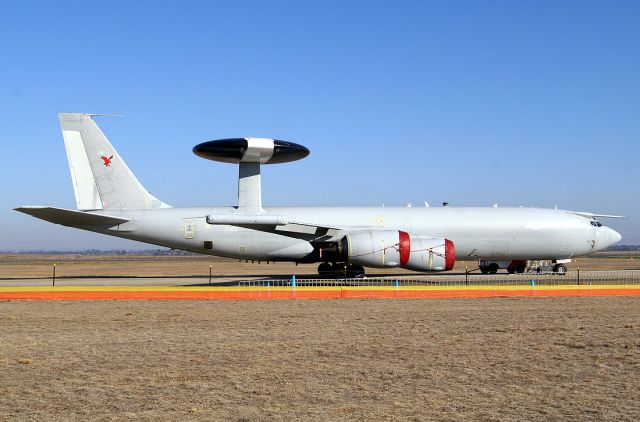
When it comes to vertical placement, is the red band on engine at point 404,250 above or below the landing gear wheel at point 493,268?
above

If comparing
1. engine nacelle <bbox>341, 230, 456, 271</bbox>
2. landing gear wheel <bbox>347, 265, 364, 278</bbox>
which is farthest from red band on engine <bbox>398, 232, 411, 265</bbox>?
landing gear wheel <bbox>347, 265, 364, 278</bbox>

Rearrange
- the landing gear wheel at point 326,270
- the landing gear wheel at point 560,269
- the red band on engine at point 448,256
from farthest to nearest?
the landing gear wheel at point 560,269
the landing gear wheel at point 326,270
the red band on engine at point 448,256

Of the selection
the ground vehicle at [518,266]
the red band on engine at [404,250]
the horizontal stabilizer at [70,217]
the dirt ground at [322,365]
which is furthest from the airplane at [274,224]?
the dirt ground at [322,365]

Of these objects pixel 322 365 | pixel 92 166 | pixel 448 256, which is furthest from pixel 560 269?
pixel 322 365

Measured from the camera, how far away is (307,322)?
630 inches

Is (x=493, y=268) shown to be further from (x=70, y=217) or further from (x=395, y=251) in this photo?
(x=70, y=217)

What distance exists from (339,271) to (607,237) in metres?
15.7

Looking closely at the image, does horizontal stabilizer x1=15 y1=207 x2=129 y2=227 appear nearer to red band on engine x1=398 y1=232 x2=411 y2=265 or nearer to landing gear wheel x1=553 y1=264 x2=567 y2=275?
red band on engine x1=398 y1=232 x2=411 y2=265

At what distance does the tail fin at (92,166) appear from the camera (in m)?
31.9

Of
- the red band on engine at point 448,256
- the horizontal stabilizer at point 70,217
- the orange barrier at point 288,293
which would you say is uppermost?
the horizontal stabilizer at point 70,217

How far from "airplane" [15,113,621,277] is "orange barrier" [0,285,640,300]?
6.27m

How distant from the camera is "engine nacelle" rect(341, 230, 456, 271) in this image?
28.9 m

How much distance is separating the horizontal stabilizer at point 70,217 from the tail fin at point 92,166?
1402 mm

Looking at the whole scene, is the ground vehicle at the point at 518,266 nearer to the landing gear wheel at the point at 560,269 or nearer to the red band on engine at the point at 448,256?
the landing gear wheel at the point at 560,269
